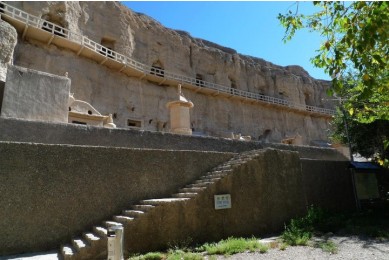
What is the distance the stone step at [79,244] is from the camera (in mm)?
4777

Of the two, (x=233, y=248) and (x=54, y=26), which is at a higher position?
(x=54, y=26)

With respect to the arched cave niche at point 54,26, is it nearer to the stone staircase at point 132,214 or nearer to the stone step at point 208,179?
the stone step at point 208,179

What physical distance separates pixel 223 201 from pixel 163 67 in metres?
21.4

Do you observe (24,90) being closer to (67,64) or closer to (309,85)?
(67,64)

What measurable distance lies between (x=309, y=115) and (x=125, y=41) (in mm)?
23787

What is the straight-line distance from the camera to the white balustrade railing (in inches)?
677

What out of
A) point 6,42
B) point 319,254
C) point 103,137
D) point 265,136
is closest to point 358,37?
point 319,254

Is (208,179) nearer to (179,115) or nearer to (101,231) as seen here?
(101,231)

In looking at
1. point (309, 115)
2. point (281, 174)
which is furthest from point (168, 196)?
point (309, 115)

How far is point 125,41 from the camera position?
933 inches

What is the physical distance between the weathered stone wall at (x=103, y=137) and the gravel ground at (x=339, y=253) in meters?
3.69

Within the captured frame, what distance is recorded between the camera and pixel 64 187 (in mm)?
5703

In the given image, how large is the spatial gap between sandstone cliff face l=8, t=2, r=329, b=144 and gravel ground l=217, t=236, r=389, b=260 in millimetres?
16490

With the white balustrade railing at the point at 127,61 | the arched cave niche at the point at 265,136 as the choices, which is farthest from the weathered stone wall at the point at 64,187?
the arched cave niche at the point at 265,136
